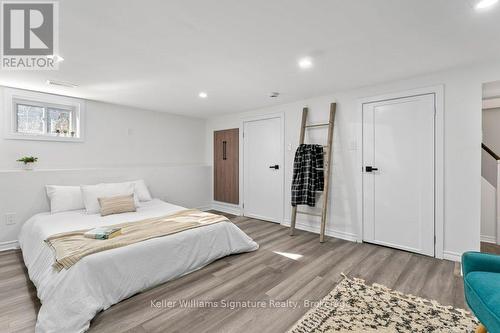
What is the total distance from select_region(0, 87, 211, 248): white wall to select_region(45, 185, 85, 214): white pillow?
0.56 feet

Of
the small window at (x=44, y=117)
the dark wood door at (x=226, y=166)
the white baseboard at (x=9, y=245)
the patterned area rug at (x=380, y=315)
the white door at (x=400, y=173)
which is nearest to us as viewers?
the patterned area rug at (x=380, y=315)

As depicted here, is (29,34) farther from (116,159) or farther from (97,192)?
(116,159)

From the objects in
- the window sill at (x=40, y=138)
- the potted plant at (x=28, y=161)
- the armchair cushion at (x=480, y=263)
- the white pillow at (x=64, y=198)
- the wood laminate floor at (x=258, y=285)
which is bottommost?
the wood laminate floor at (x=258, y=285)

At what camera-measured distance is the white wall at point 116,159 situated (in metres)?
3.14

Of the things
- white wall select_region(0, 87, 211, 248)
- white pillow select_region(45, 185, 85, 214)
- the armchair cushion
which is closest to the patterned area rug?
the armchair cushion

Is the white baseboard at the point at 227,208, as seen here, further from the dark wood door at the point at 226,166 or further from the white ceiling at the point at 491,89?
the white ceiling at the point at 491,89

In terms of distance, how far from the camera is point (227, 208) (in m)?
5.21

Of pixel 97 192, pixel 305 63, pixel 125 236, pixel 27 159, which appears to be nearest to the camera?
pixel 125 236

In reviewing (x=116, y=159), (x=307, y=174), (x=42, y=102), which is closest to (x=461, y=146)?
(x=307, y=174)

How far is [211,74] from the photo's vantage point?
282 centimetres

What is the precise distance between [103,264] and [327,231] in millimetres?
2979

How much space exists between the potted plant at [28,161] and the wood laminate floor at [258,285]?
116cm

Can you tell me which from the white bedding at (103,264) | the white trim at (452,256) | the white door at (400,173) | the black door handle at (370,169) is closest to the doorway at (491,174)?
the white trim at (452,256)

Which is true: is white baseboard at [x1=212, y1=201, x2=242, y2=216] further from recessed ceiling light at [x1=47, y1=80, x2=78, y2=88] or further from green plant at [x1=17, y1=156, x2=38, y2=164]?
recessed ceiling light at [x1=47, y1=80, x2=78, y2=88]
